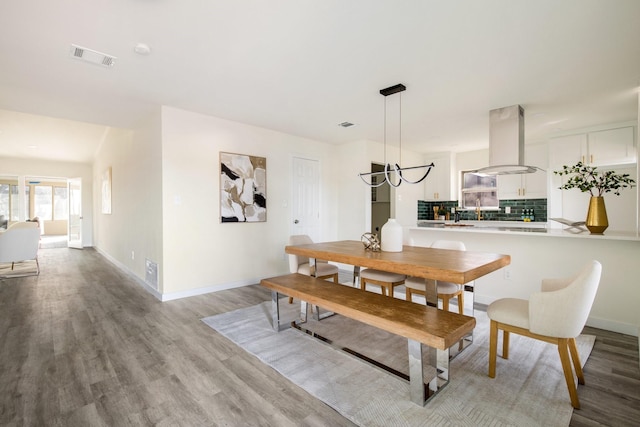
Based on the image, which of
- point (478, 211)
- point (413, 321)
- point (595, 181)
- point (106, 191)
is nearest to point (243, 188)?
point (413, 321)

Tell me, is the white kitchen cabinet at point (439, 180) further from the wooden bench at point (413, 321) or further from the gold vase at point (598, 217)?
the wooden bench at point (413, 321)

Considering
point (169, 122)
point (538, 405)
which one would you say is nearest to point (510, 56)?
point (538, 405)

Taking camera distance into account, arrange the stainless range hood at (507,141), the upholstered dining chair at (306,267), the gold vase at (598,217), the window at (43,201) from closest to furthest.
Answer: the gold vase at (598,217) → the upholstered dining chair at (306,267) → the stainless range hood at (507,141) → the window at (43,201)

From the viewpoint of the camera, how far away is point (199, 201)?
4035 mm

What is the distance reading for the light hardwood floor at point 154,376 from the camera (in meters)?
1.65

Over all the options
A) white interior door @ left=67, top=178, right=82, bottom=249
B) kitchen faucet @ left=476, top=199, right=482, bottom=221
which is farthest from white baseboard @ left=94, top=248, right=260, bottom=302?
white interior door @ left=67, top=178, right=82, bottom=249

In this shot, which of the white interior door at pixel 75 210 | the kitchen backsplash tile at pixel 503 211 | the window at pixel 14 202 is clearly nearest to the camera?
the kitchen backsplash tile at pixel 503 211

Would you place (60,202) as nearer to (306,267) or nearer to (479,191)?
(306,267)

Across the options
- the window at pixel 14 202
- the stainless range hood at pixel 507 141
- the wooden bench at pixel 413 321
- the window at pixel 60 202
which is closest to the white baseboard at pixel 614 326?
the stainless range hood at pixel 507 141

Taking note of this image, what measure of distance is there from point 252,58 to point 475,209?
18.8ft

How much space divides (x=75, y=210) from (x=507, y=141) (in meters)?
11.1

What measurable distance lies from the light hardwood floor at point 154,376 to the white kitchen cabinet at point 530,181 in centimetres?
326

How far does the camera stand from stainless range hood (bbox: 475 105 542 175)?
3637 mm

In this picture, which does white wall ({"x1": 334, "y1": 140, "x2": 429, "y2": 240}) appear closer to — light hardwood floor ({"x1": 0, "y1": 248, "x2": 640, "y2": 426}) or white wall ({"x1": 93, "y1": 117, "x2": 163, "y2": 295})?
light hardwood floor ({"x1": 0, "y1": 248, "x2": 640, "y2": 426})
